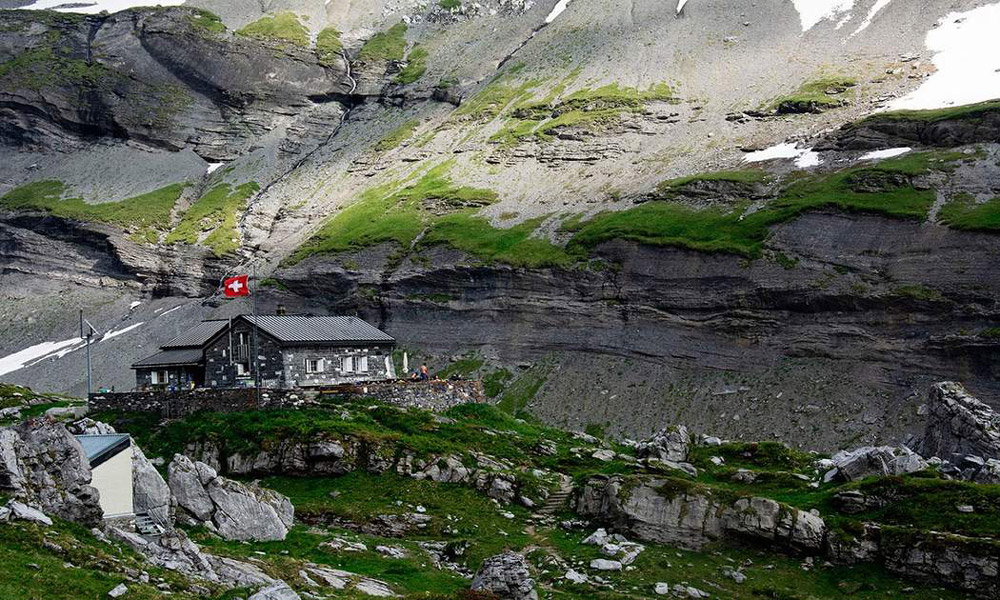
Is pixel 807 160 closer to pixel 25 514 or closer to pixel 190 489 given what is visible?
pixel 190 489

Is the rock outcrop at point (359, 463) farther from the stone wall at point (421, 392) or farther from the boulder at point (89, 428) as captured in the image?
the stone wall at point (421, 392)

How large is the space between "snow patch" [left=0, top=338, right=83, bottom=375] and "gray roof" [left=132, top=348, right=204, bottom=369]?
7609 centimetres

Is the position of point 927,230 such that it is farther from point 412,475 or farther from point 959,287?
point 412,475

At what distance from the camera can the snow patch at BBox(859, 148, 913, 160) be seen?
128 meters

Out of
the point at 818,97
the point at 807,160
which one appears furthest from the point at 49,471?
the point at 818,97

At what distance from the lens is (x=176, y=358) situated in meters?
73.2

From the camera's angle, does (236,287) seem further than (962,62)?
No

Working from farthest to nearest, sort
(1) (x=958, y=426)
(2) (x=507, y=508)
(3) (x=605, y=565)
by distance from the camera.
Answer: (1) (x=958, y=426) → (2) (x=507, y=508) → (3) (x=605, y=565)

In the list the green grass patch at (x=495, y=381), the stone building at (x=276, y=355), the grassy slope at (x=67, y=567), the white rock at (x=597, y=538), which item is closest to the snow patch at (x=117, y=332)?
the green grass patch at (x=495, y=381)

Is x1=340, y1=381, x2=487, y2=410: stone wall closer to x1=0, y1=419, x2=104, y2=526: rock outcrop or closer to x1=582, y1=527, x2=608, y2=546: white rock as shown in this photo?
x1=582, y1=527, x2=608, y2=546: white rock

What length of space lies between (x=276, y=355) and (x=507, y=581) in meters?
40.4

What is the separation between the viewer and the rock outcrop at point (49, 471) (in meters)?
26.5

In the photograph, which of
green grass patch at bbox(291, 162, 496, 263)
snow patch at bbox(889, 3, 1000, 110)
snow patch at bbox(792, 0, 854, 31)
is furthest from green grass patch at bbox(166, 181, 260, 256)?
snow patch at bbox(792, 0, 854, 31)

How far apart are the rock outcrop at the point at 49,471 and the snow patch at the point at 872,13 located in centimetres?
18762
